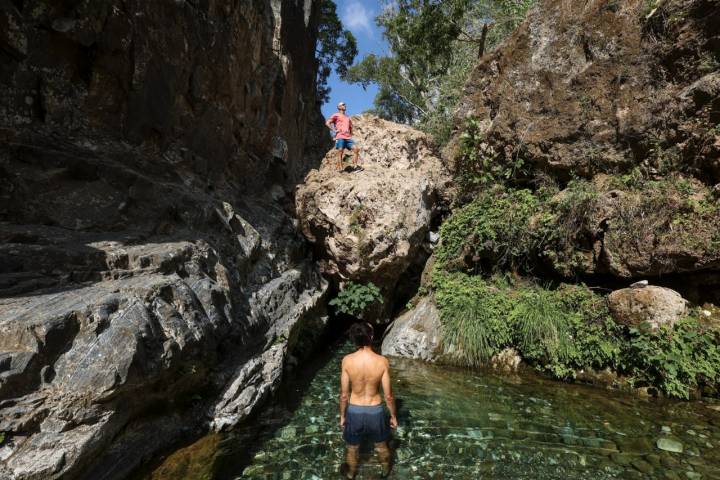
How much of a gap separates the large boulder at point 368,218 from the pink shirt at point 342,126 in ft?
2.98

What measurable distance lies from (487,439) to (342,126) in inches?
308

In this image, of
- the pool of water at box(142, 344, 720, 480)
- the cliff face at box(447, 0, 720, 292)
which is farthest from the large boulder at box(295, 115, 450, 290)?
the pool of water at box(142, 344, 720, 480)

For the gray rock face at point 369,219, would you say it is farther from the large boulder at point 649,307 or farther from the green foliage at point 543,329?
the large boulder at point 649,307

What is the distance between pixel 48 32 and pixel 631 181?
10.4 metres

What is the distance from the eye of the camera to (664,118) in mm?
7227

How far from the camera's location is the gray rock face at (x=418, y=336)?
762cm

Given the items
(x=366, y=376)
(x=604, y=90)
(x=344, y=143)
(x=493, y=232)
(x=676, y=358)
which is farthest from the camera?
(x=344, y=143)

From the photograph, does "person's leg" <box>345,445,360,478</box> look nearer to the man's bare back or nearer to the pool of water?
the pool of water

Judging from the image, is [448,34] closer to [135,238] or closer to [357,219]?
[357,219]

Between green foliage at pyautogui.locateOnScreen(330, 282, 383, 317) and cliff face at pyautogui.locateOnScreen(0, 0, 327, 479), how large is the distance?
0.47 meters

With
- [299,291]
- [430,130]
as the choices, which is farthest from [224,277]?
[430,130]

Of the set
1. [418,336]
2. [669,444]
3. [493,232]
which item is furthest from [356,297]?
[669,444]

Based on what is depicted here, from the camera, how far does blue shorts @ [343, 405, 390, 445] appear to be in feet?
13.0

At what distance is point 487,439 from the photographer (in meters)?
4.60
